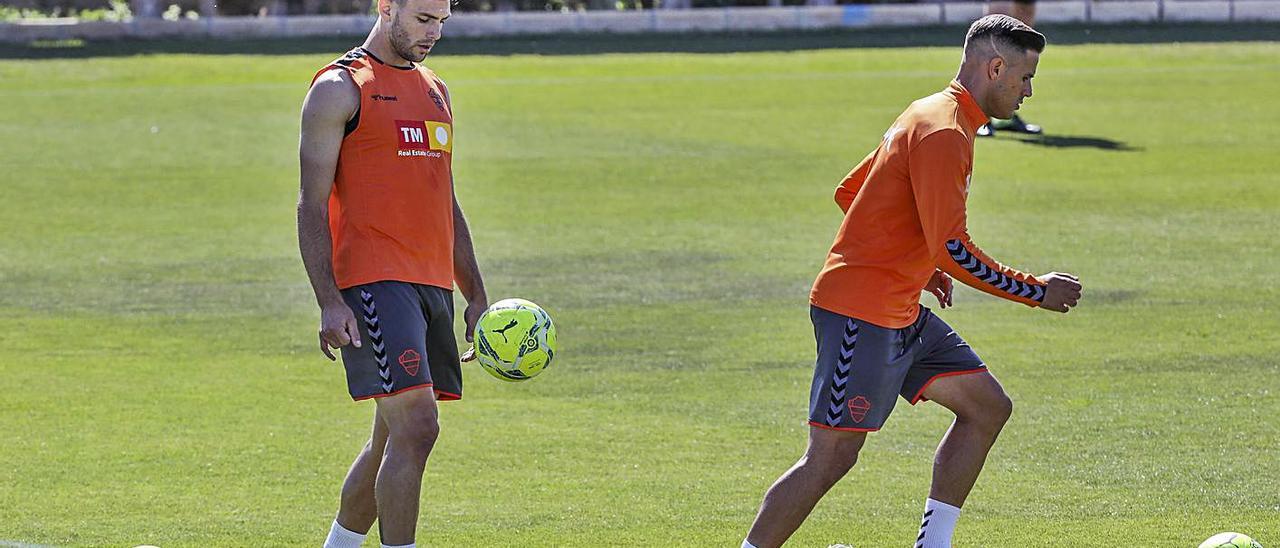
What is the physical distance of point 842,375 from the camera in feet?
22.1

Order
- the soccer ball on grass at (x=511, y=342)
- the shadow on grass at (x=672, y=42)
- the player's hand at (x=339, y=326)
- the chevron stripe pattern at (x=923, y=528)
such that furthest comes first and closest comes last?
1. the shadow on grass at (x=672, y=42)
2. the soccer ball on grass at (x=511, y=342)
3. the chevron stripe pattern at (x=923, y=528)
4. the player's hand at (x=339, y=326)

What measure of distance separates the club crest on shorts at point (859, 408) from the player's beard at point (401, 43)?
6.79 ft

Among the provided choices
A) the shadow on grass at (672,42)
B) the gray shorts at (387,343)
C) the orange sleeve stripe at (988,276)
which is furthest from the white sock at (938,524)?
the shadow on grass at (672,42)

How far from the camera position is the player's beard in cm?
668

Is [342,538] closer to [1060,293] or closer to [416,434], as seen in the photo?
[416,434]

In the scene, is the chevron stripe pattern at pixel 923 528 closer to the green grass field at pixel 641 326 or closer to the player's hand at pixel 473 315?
the green grass field at pixel 641 326

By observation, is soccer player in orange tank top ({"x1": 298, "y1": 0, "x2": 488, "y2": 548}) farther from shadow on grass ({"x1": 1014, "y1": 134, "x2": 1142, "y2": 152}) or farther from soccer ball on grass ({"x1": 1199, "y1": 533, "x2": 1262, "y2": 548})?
shadow on grass ({"x1": 1014, "y1": 134, "x2": 1142, "y2": 152})

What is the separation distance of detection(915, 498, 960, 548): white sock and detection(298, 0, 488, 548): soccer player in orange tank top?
6.54 feet

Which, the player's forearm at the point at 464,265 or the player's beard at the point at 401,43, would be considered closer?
the player's beard at the point at 401,43

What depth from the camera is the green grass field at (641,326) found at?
27.3 ft

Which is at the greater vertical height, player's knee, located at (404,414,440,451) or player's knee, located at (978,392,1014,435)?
player's knee, located at (404,414,440,451)

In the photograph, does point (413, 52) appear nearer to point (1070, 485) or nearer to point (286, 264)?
point (1070, 485)

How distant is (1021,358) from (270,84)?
22.0m

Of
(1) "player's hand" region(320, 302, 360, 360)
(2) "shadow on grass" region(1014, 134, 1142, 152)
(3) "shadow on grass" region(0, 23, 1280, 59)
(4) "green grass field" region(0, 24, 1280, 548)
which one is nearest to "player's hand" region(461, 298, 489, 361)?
(1) "player's hand" region(320, 302, 360, 360)
